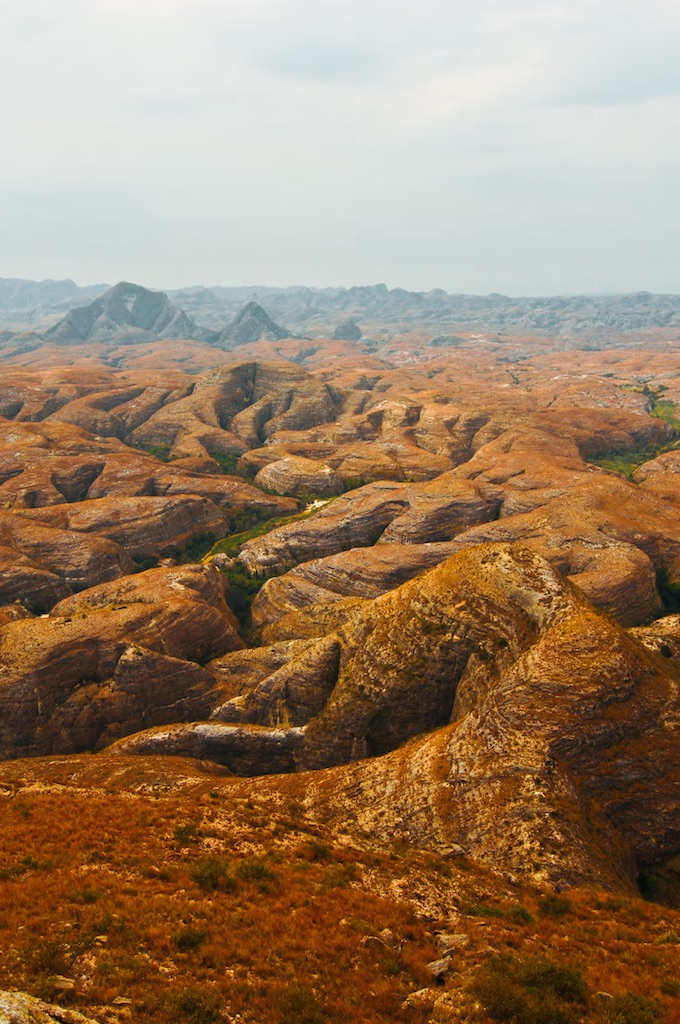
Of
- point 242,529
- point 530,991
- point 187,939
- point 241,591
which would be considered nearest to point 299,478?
point 242,529

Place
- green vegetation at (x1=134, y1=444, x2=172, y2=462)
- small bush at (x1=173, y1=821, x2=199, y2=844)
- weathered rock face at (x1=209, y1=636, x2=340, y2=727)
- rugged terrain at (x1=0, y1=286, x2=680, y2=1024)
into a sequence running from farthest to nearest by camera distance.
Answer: green vegetation at (x1=134, y1=444, x2=172, y2=462), weathered rock face at (x1=209, y1=636, x2=340, y2=727), small bush at (x1=173, y1=821, x2=199, y2=844), rugged terrain at (x1=0, y1=286, x2=680, y2=1024)

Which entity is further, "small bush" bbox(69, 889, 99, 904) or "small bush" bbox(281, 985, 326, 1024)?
"small bush" bbox(69, 889, 99, 904)

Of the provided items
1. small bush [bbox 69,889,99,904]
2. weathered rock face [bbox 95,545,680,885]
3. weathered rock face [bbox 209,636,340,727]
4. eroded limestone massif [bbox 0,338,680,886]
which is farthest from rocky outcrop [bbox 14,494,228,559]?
small bush [bbox 69,889,99,904]

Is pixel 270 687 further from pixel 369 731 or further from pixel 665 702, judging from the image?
pixel 665 702

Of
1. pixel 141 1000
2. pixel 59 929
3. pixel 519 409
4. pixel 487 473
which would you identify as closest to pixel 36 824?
pixel 59 929

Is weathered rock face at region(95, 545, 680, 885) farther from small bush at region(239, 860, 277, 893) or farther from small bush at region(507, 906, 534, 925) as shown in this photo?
small bush at region(239, 860, 277, 893)

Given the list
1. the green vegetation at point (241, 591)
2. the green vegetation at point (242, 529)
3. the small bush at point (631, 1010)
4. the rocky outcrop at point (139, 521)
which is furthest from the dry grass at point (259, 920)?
the green vegetation at point (242, 529)

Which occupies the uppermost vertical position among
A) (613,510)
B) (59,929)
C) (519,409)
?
(519,409)
